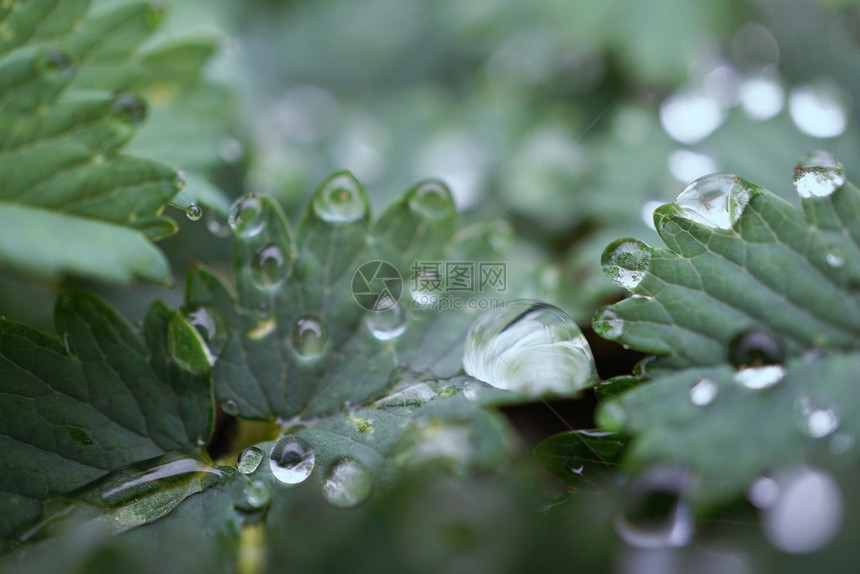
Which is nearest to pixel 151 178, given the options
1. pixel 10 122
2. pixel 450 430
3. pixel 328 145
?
pixel 10 122

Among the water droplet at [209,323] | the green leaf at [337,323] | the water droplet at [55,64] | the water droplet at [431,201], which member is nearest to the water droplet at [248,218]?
the green leaf at [337,323]

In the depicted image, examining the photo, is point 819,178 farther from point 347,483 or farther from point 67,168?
point 67,168

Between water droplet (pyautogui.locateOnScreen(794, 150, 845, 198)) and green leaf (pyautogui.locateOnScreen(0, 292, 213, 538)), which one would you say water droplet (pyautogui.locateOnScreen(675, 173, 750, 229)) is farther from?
green leaf (pyautogui.locateOnScreen(0, 292, 213, 538))

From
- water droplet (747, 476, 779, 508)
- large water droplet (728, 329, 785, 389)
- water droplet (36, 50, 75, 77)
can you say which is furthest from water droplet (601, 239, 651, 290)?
water droplet (36, 50, 75, 77)

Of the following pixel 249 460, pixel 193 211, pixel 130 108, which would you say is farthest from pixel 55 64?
pixel 249 460

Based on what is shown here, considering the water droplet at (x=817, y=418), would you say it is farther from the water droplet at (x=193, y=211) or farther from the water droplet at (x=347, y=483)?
the water droplet at (x=193, y=211)

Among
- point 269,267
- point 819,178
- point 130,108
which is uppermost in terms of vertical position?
point 819,178
